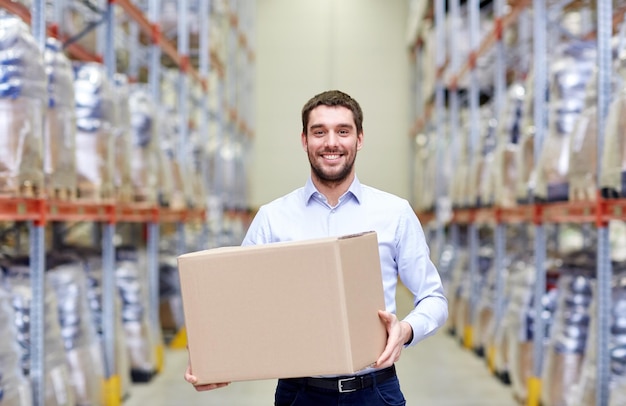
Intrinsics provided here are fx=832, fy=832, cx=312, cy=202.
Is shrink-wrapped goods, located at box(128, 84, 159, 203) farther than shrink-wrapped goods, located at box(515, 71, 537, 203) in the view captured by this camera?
Yes

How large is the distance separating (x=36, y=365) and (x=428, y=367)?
4.28m

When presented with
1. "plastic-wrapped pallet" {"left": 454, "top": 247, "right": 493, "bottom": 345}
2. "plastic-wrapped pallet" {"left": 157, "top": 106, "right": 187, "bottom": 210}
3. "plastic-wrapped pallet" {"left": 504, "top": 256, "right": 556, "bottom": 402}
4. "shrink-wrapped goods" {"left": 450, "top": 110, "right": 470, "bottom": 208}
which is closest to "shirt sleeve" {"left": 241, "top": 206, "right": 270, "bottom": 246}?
"plastic-wrapped pallet" {"left": 504, "top": 256, "right": 556, "bottom": 402}

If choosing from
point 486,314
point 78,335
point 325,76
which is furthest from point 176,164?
point 325,76

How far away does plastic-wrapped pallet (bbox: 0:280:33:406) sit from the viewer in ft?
12.4

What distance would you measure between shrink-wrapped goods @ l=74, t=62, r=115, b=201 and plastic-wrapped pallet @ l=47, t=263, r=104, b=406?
530 millimetres

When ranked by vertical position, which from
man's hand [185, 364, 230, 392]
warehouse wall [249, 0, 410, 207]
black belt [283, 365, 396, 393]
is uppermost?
warehouse wall [249, 0, 410, 207]

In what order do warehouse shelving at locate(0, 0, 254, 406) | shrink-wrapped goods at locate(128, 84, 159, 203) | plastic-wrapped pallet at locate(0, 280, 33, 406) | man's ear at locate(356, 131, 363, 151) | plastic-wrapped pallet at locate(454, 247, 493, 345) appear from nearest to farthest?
man's ear at locate(356, 131, 363, 151) → plastic-wrapped pallet at locate(0, 280, 33, 406) → warehouse shelving at locate(0, 0, 254, 406) → shrink-wrapped goods at locate(128, 84, 159, 203) → plastic-wrapped pallet at locate(454, 247, 493, 345)

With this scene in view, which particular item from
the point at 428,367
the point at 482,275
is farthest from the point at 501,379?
the point at 482,275

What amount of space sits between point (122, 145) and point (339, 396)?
399 centimetres

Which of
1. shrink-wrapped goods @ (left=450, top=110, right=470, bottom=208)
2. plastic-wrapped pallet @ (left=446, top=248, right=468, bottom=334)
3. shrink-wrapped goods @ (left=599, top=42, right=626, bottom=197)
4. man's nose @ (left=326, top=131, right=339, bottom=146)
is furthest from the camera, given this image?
plastic-wrapped pallet @ (left=446, top=248, right=468, bottom=334)

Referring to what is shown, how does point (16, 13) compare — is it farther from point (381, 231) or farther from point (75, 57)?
point (381, 231)

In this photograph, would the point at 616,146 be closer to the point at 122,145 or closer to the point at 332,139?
the point at 332,139

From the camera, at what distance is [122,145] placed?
19.2ft

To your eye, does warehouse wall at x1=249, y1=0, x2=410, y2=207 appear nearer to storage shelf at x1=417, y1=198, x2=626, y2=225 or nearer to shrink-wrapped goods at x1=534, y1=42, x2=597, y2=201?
storage shelf at x1=417, y1=198, x2=626, y2=225
